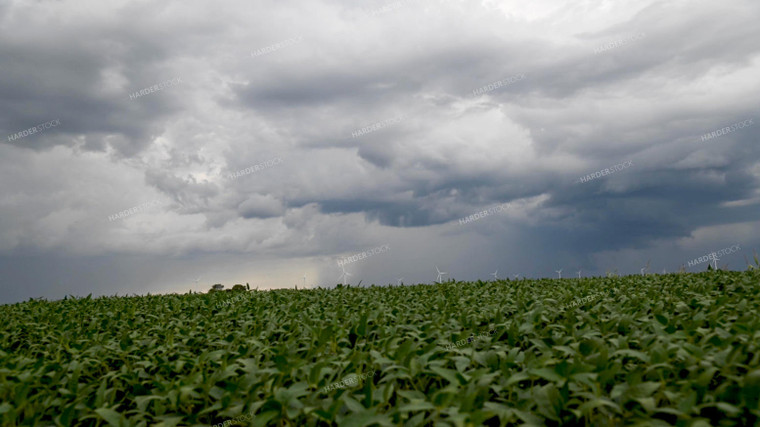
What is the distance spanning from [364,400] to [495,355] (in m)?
1.18

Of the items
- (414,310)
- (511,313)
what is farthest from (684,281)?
(414,310)

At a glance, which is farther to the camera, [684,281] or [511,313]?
[684,281]

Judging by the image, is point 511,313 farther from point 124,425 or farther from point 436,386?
point 124,425

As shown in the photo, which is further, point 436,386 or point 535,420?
point 436,386

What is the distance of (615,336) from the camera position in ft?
15.0

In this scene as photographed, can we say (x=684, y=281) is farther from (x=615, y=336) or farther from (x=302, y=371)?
(x=302, y=371)

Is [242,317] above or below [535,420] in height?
above

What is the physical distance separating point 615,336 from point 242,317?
187 inches

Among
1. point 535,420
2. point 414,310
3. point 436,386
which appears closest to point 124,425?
point 436,386

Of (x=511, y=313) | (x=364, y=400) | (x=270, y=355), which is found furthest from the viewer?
(x=511, y=313)

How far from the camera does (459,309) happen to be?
6.95 m

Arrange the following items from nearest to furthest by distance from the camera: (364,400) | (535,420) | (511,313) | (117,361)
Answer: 1. (535,420)
2. (364,400)
3. (117,361)
4. (511,313)

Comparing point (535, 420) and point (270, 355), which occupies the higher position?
point (270, 355)

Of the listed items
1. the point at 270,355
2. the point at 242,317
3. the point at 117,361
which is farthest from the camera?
the point at 242,317
